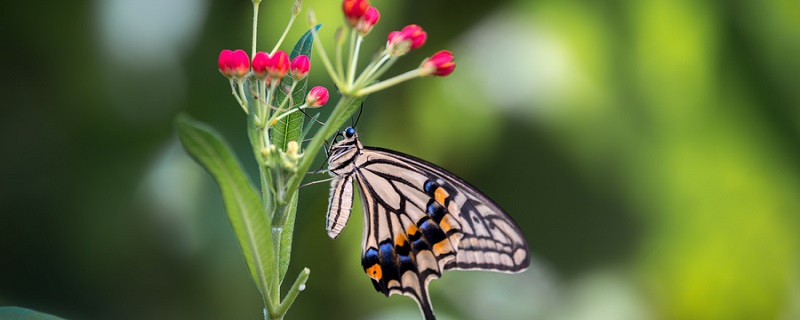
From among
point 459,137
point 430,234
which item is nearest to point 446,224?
point 430,234

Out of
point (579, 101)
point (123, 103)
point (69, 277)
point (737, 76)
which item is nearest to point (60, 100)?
point (123, 103)

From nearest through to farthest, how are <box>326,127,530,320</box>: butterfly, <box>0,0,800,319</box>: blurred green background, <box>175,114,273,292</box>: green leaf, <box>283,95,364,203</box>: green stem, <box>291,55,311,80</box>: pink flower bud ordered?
<box>175,114,273,292</box>: green leaf, <box>283,95,364,203</box>: green stem, <box>291,55,311,80</box>: pink flower bud, <box>326,127,530,320</box>: butterfly, <box>0,0,800,319</box>: blurred green background

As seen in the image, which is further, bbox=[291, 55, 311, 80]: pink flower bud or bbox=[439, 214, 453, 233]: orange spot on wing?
bbox=[439, 214, 453, 233]: orange spot on wing

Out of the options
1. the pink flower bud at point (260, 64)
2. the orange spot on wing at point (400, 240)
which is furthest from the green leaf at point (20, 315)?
the orange spot on wing at point (400, 240)

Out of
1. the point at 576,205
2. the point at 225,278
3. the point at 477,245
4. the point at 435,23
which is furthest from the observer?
the point at 576,205

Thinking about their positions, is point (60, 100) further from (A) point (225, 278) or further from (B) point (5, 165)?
(A) point (225, 278)

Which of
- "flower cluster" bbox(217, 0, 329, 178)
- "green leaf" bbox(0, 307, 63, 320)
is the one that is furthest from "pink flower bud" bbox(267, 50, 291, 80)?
"green leaf" bbox(0, 307, 63, 320)

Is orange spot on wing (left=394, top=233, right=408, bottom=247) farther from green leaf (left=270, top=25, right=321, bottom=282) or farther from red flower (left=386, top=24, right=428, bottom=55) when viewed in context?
red flower (left=386, top=24, right=428, bottom=55)
